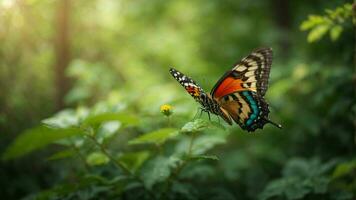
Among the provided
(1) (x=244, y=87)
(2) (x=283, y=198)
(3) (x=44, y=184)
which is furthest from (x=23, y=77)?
(2) (x=283, y=198)

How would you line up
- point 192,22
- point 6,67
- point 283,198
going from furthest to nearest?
1. point 192,22
2. point 6,67
3. point 283,198

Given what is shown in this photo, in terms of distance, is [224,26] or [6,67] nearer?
[6,67]

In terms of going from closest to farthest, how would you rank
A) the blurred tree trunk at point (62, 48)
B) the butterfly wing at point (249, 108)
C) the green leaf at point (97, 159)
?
the green leaf at point (97, 159)
the butterfly wing at point (249, 108)
the blurred tree trunk at point (62, 48)

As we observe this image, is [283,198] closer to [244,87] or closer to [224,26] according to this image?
[244,87]

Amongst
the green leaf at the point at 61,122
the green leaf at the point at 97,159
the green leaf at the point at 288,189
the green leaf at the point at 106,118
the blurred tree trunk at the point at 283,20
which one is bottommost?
the green leaf at the point at 288,189

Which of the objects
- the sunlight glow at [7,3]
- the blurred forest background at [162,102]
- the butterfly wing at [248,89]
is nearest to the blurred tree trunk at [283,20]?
the blurred forest background at [162,102]

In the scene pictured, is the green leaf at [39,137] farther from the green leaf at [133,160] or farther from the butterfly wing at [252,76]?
the butterfly wing at [252,76]

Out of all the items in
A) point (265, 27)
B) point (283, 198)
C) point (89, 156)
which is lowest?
point (283, 198)
